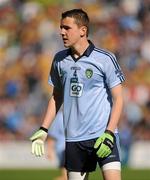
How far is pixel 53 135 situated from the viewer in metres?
10.5

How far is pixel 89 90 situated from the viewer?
682cm

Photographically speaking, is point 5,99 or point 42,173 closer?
point 42,173

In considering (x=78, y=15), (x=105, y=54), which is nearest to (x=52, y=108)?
(x=105, y=54)

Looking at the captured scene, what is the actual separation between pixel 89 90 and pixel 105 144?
549 millimetres

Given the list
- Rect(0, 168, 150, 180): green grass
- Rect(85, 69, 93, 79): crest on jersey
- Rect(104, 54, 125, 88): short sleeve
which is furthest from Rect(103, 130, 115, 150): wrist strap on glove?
Rect(0, 168, 150, 180): green grass

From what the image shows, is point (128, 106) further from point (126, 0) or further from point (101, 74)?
point (101, 74)

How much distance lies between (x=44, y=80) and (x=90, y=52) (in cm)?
988

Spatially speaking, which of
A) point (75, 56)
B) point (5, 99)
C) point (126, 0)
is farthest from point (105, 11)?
point (75, 56)

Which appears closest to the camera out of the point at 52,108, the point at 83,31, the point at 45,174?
the point at 83,31

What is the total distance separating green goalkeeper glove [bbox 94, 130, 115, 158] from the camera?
659cm

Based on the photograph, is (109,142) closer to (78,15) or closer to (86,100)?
(86,100)

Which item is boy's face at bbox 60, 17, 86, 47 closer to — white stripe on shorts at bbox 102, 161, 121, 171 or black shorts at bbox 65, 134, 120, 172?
black shorts at bbox 65, 134, 120, 172

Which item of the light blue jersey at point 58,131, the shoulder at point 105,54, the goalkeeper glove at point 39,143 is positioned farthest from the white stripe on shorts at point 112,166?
the light blue jersey at point 58,131

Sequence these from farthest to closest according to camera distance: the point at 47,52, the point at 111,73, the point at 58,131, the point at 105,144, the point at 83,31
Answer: the point at 47,52, the point at 58,131, the point at 83,31, the point at 111,73, the point at 105,144
